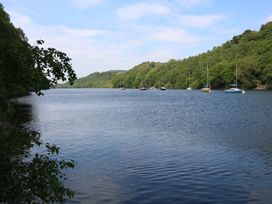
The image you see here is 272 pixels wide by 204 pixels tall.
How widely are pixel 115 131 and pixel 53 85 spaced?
133ft

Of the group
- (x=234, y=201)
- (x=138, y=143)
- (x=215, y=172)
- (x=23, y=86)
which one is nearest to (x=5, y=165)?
→ (x=23, y=86)

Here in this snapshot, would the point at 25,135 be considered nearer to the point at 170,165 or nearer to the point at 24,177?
the point at 24,177

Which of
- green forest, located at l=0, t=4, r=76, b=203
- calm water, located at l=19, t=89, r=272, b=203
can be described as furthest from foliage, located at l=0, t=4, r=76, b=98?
calm water, located at l=19, t=89, r=272, b=203

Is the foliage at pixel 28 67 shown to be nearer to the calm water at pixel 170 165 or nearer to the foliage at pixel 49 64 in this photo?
the foliage at pixel 49 64

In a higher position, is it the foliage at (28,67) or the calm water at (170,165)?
the foliage at (28,67)

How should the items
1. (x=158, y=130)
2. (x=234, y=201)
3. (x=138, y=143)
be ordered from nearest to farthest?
(x=234, y=201) < (x=138, y=143) < (x=158, y=130)

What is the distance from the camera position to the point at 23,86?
11.2 m

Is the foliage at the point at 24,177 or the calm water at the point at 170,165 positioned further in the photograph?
the calm water at the point at 170,165


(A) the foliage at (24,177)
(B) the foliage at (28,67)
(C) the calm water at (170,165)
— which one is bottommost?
(C) the calm water at (170,165)

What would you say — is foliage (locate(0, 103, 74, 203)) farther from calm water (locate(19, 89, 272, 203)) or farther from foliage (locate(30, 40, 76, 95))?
calm water (locate(19, 89, 272, 203))

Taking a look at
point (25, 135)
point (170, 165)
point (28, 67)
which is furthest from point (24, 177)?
point (170, 165)

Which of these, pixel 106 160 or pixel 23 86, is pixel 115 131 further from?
pixel 23 86

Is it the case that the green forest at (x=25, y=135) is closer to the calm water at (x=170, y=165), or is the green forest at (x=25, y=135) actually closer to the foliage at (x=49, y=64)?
the foliage at (x=49, y=64)

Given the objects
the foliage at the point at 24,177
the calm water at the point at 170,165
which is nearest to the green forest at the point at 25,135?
the foliage at the point at 24,177
